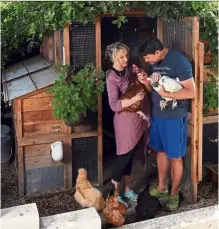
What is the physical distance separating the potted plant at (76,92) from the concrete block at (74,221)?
3.85ft

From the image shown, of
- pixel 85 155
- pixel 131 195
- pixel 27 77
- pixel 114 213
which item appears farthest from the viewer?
pixel 27 77

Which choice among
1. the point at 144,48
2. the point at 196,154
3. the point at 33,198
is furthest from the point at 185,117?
the point at 33,198

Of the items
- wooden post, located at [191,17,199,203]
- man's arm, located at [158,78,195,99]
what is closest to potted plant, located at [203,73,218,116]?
wooden post, located at [191,17,199,203]

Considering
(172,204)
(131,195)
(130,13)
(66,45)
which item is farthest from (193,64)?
(131,195)

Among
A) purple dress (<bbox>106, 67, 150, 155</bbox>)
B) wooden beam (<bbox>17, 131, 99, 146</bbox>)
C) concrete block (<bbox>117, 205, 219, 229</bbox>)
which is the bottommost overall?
concrete block (<bbox>117, 205, 219, 229</bbox>)

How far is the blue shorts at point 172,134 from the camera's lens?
411cm

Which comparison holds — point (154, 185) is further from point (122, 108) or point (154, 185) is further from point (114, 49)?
point (114, 49)

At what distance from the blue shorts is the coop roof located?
1.34m

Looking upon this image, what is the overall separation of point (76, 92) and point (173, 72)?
3.43 ft

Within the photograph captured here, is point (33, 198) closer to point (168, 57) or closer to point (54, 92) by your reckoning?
point (54, 92)

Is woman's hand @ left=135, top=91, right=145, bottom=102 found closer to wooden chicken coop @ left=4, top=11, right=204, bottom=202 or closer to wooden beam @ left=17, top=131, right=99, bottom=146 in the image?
wooden chicken coop @ left=4, top=11, right=204, bottom=202

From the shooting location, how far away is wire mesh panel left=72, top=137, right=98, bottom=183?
470 centimetres

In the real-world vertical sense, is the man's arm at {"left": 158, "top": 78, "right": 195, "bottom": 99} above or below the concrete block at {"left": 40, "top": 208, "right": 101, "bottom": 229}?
above

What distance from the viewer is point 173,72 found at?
4004 mm
